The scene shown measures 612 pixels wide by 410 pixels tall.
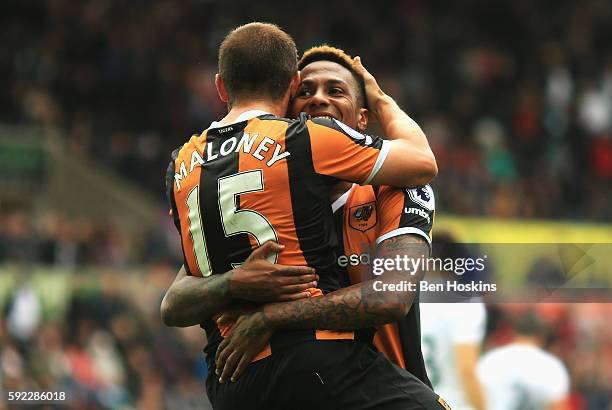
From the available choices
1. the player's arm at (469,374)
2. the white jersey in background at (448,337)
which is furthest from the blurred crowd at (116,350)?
the white jersey in background at (448,337)

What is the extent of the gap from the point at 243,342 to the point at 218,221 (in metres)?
0.45

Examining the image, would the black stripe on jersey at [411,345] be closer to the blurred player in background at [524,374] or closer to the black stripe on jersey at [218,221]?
the black stripe on jersey at [218,221]

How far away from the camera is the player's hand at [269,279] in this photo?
426cm

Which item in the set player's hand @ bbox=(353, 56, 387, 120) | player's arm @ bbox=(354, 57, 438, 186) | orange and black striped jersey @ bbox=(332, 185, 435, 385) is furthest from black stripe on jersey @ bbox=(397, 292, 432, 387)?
player's hand @ bbox=(353, 56, 387, 120)

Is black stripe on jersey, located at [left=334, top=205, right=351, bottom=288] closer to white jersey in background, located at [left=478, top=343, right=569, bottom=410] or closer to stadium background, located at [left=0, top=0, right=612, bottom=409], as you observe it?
white jersey in background, located at [left=478, top=343, right=569, bottom=410]

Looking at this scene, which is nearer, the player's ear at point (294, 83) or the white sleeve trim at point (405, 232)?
the white sleeve trim at point (405, 232)

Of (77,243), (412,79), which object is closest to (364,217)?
(77,243)

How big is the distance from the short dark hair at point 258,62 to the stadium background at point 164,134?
6.36m

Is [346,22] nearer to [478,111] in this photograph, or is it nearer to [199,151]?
[478,111]

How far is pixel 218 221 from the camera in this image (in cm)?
435

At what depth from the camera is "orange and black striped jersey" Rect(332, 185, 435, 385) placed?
4.48 m

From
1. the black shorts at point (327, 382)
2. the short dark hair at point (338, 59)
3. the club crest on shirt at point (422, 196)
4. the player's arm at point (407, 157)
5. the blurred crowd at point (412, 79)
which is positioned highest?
the blurred crowd at point (412, 79)

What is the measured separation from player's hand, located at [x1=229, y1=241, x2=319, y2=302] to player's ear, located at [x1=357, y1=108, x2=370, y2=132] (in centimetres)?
95

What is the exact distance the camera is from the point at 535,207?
17625mm
